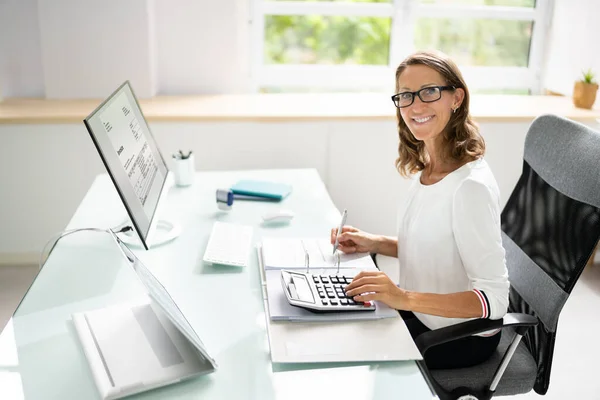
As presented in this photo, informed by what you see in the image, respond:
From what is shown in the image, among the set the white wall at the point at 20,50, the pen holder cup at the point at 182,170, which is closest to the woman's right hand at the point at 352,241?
the pen holder cup at the point at 182,170

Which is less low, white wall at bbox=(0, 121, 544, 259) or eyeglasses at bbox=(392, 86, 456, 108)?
eyeglasses at bbox=(392, 86, 456, 108)

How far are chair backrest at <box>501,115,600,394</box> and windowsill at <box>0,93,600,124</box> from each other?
135 cm

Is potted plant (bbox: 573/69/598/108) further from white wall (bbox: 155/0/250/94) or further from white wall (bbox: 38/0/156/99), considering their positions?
white wall (bbox: 38/0/156/99)

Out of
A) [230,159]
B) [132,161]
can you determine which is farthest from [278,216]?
[230,159]

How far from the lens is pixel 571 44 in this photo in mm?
3480

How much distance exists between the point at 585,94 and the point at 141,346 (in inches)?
112

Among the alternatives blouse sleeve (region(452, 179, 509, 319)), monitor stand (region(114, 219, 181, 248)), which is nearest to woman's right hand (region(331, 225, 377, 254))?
blouse sleeve (region(452, 179, 509, 319))

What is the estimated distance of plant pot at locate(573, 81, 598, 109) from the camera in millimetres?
3197

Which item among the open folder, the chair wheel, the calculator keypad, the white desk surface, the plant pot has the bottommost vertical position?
the chair wheel

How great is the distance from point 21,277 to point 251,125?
1368mm

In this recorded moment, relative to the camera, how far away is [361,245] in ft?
5.60

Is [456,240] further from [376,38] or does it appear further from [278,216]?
[376,38]

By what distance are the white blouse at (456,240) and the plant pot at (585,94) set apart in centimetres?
198

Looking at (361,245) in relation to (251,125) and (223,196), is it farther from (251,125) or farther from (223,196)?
(251,125)
